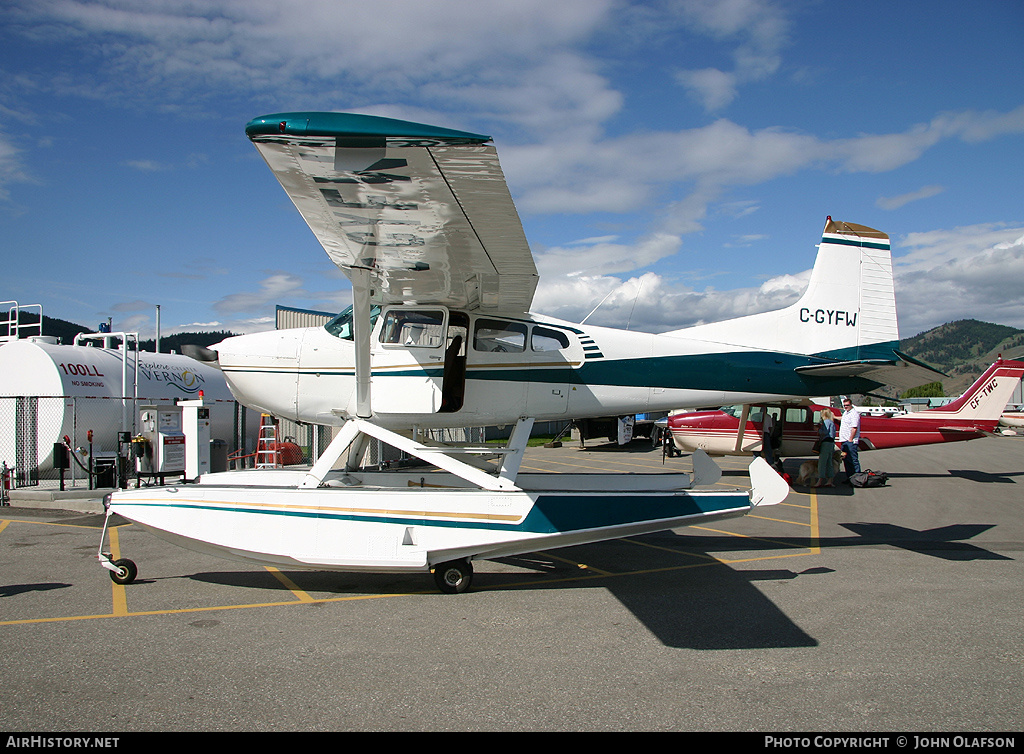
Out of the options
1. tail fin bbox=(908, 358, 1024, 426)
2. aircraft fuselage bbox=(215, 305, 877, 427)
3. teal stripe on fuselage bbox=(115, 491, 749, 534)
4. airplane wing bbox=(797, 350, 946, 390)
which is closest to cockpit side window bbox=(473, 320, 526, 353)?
aircraft fuselage bbox=(215, 305, 877, 427)

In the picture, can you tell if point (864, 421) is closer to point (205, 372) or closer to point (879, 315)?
point (879, 315)

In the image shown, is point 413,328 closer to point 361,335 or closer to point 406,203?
point 361,335

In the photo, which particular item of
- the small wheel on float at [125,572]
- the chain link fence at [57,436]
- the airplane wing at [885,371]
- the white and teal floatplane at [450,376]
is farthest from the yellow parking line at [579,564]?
the chain link fence at [57,436]

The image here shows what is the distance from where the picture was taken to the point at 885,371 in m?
7.43

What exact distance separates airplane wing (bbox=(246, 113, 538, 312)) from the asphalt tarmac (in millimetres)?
2969

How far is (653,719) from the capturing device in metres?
3.21

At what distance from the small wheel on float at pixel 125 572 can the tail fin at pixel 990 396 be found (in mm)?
17833

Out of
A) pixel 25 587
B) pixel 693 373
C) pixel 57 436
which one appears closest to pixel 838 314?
pixel 693 373

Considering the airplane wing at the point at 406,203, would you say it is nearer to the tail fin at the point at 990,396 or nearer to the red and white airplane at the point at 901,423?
the red and white airplane at the point at 901,423

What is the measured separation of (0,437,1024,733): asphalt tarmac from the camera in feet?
10.8

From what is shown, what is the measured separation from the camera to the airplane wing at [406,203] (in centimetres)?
361

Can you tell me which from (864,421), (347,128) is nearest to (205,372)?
(347,128)

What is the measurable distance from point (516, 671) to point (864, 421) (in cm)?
1578

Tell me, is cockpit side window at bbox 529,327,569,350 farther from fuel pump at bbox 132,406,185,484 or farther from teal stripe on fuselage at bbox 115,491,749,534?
fuel pump at bbox 132,406,185,484
